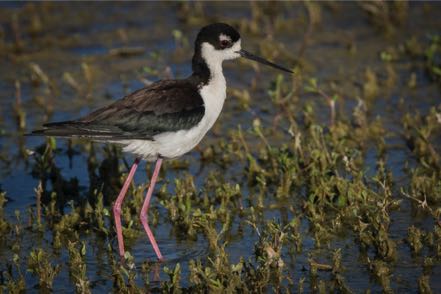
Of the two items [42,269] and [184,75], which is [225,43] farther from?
[184,75]

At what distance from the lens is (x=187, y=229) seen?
240 inches

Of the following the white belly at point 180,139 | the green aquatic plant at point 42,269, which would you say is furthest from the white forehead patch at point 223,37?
the green aquatic plant at point 42,269

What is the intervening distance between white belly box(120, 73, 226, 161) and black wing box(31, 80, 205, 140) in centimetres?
4

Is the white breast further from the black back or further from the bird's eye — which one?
the bird's eye

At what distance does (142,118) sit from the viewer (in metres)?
5.86

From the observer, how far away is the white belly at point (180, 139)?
19.3ft

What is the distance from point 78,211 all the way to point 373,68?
14.1ft

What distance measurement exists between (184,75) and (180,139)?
3.55 meters

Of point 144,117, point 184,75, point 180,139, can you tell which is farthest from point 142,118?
point 184,75

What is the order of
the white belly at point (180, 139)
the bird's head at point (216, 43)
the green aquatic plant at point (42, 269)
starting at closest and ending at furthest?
the green aquatic plant at point (42, 269) → the white belly at point (180, 139) → the bird's head at point (216, 43)

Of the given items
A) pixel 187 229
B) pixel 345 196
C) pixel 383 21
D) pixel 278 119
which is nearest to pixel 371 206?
pixel 345 196

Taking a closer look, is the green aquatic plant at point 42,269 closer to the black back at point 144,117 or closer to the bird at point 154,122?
the bird at point 154,122

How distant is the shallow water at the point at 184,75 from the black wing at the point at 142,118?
74cm

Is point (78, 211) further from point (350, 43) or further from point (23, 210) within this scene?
point (350, 43)
